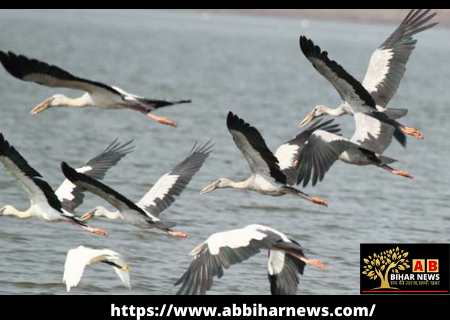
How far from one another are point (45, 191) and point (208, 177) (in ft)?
31.6

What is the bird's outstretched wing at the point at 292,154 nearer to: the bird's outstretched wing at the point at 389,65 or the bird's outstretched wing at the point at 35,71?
the bird's outstretched wing at the point at 389,65

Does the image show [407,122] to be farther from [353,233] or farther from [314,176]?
[314,176]

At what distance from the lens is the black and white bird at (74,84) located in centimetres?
1226

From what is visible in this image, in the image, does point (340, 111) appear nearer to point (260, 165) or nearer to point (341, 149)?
point (341, 149)

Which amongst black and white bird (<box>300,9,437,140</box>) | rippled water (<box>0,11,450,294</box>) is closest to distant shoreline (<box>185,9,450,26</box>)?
rippled water (<box>0,11,450,294</box>)

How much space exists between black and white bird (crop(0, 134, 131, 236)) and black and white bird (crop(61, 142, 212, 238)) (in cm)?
44

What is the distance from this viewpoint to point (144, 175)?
78.5 feet

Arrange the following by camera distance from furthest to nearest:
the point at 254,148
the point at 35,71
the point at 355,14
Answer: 1. the point at 355,14
2. the point at 254,148
3. the point at 35,71

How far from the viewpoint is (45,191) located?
14.7m

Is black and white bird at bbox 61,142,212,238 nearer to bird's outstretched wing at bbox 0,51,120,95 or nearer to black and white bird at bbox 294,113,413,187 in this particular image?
bird's outstretched wing at bbox 0,51,120,95

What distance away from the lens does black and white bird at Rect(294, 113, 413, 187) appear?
14.3m

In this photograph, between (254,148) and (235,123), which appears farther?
(254,148)

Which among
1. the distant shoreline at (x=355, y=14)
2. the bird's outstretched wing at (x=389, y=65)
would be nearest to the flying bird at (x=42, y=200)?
the bird's outstretched wing at (x=389, y=65)

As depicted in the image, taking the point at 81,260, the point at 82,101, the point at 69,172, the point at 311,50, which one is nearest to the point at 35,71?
the point at 69,172
